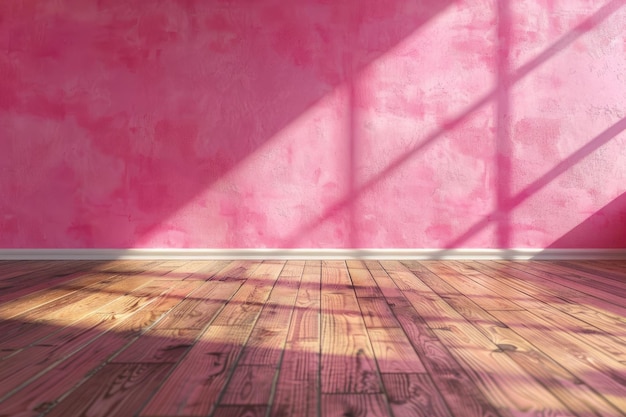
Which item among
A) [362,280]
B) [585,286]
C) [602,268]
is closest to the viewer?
[585,286]

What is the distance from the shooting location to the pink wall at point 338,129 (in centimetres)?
341

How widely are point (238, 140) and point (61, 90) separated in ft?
3.89

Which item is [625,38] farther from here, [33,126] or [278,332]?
[33,126]

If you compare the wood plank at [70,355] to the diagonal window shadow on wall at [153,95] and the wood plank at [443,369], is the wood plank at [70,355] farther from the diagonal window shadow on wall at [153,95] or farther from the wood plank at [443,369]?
the diagonal window shadow on wall at [153,95]

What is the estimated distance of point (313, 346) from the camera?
4.85ft

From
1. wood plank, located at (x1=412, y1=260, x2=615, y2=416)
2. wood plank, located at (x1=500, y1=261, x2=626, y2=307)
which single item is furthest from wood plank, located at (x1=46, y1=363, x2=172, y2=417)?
wood plank, located at (x1=500, y1=261, x2=626, y2=307)

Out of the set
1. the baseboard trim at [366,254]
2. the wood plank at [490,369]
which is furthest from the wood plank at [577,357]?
the baseboard trim at [366,254]

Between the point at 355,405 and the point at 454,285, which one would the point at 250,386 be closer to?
the point at 355,405

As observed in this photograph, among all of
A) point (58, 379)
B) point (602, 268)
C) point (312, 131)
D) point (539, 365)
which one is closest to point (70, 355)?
point (58, 379)

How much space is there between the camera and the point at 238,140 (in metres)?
3.42

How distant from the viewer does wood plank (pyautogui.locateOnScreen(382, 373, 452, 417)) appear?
1021 mm

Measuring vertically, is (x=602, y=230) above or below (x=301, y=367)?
above

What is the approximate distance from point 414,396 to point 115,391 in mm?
624

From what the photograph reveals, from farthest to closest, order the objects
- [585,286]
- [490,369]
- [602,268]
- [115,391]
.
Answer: [602,268] < [585,286] < [490,369] < [115,391]
